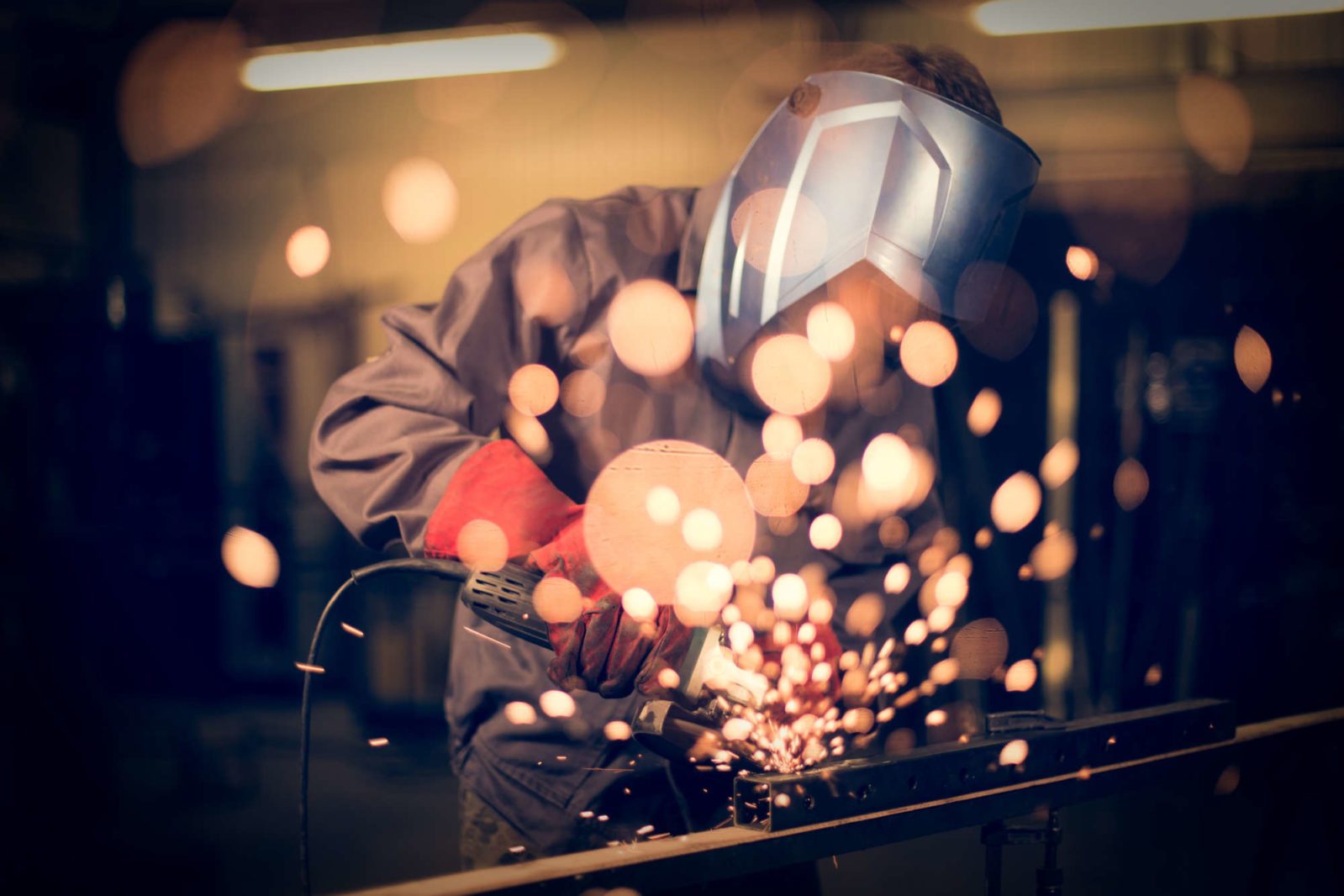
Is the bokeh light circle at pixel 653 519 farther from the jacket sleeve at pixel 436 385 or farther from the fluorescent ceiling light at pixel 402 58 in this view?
the fluorescent ceiling light at pixel 402 58

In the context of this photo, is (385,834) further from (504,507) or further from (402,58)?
(402,58)

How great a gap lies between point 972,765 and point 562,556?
535 millimetres

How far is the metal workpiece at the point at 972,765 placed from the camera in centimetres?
100

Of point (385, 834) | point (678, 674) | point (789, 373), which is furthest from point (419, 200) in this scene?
point (678, 674)

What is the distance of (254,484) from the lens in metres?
4.24

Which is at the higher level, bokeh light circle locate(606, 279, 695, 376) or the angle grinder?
bokeh light circle locate(606, 279, 695, 376)

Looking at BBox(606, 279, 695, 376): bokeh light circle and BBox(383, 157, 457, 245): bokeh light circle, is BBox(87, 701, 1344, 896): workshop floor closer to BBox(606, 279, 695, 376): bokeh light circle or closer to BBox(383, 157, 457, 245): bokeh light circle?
BBox(606, 279, 695, 376): bokeh light circle

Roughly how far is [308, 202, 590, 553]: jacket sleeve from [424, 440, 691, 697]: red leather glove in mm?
72

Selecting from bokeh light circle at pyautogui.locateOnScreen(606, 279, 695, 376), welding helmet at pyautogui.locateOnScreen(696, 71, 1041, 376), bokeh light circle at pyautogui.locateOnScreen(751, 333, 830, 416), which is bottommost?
bokeh light circle at pyautogui.locateOnScreen(751, 333, 830, 416)

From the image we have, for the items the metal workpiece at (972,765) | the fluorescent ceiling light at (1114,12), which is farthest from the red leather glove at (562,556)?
the fluorescent ceiling light at (1114,12)

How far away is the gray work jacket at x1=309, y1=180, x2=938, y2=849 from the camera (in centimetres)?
136

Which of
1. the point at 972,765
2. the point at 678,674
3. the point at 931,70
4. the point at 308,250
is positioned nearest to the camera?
the point at 678,674

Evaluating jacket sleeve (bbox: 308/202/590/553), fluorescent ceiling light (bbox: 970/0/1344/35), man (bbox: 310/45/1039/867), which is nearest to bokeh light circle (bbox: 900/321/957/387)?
man (bbox: 310/45/1039/867)

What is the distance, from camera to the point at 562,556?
111 centimetres
